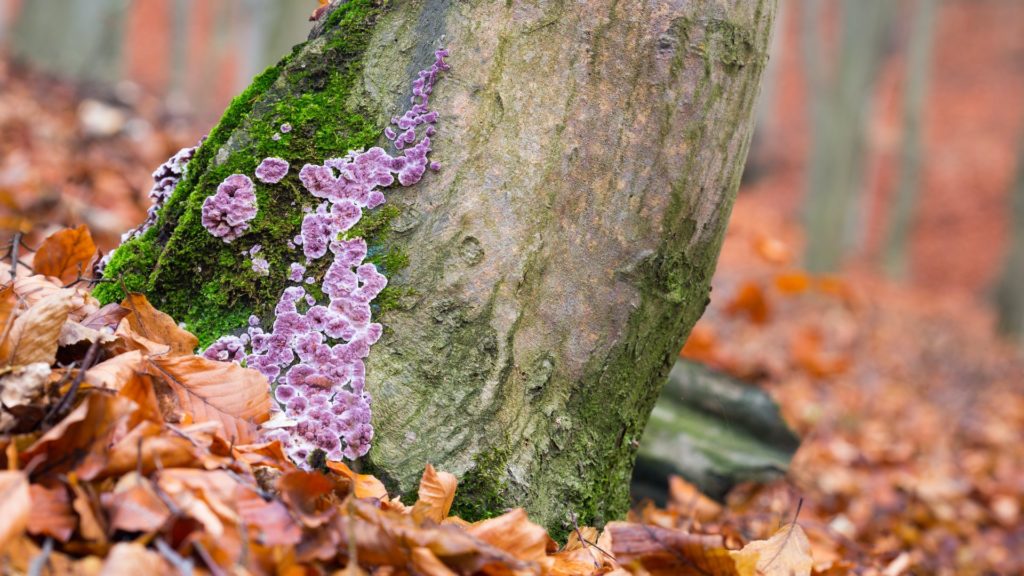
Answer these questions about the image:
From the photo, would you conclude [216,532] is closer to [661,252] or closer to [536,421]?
[536,421]

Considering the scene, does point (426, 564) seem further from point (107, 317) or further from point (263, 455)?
point (107, 317)

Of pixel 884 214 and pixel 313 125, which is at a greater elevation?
pixel 884 214

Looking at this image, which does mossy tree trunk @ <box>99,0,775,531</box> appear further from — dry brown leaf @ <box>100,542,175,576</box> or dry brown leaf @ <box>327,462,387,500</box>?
dry brown leaf @ <box>100,542,175,576</box>

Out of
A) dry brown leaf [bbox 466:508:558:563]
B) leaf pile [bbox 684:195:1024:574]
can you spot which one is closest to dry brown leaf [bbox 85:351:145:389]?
dry brown leaf [bbox 466:508:558:563]

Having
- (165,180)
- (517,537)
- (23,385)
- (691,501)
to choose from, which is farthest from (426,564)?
(691,501)

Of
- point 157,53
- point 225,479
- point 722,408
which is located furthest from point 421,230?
point 157,53

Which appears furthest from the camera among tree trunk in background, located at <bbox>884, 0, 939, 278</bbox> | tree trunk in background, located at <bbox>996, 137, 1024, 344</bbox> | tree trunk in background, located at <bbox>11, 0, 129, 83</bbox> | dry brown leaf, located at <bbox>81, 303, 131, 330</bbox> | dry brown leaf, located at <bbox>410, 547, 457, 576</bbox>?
tree trunk in background, located at <bbox>884, 0, 939, 278</bbox>

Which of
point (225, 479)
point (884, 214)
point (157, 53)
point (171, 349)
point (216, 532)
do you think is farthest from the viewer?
point (157, 53)
